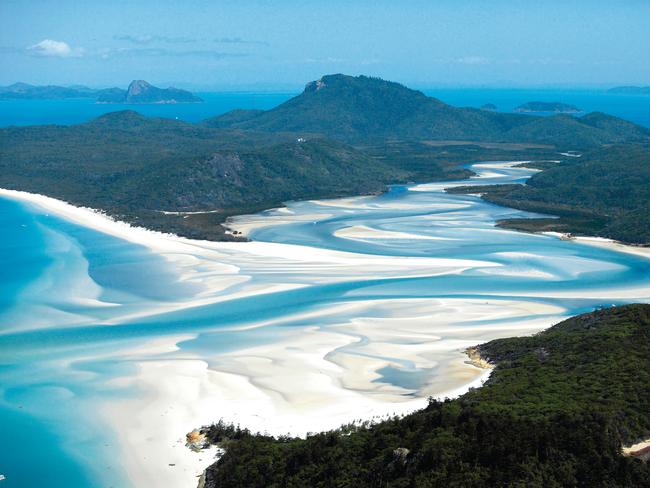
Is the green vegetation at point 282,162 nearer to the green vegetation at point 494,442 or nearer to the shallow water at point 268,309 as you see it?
the shallow water at point 268,309

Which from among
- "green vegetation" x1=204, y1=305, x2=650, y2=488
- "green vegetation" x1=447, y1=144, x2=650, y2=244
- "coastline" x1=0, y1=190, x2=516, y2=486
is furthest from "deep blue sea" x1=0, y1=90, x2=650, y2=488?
"green vegetation" x1=447, y1=144, x2=650, y2=244

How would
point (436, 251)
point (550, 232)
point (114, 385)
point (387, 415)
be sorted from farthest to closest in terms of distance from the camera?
1. point (550, 232)
2. point (436, 251)
3. point (114, 385)
4. point (387, 415)

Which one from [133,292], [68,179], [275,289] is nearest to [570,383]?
[275,289]

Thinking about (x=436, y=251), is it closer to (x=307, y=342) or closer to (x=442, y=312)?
(x=442, y=312)

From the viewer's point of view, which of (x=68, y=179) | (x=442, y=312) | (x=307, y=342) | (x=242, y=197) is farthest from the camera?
(x=68, y=179)

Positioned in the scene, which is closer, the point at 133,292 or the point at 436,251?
the point at 133,292

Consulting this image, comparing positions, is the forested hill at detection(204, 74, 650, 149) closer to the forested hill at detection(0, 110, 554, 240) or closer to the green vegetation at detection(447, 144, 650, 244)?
the forested hill at detection(0, 110, 554, 240)
